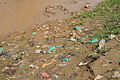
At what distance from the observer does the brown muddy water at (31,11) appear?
19.7 ft

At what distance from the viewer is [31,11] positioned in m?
6.74

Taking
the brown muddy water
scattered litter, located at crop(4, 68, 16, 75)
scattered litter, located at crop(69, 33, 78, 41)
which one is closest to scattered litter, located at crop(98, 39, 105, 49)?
scattered litter, located at crop(69, 33, 78, 41)

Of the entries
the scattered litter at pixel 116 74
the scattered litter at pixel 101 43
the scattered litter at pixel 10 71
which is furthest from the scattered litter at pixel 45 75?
the scattered litter at pixel 101 43

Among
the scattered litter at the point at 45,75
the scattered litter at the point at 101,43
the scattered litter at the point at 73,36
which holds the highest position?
the scattered litter at the point at 101,43

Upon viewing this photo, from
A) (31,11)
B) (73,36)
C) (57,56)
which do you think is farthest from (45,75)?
(31,11)

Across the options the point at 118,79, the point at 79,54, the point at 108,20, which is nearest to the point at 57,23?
the point at 108,20

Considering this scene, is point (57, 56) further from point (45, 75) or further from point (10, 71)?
point (10, 71)

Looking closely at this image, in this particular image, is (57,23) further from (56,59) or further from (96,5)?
(56,59)

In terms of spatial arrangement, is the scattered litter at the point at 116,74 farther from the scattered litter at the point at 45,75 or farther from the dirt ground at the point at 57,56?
the scattered litter at the point at 45,75

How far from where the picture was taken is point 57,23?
5.70 meters

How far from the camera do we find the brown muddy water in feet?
19.7

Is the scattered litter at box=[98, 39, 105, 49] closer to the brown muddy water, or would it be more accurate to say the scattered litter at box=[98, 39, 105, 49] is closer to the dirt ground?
the dirt ground

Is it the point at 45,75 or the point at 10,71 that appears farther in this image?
the point at 10,71

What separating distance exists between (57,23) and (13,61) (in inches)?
81.5
